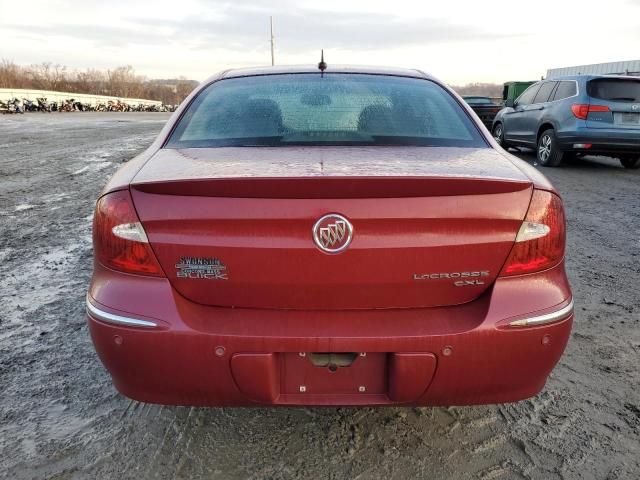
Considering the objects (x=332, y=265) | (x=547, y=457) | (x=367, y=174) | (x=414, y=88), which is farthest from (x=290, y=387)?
(x=414, y=88)

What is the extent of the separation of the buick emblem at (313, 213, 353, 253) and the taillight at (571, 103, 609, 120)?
896 centimetres

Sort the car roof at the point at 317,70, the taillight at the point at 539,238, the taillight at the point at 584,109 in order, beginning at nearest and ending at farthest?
the taillight at the point at 539,238 < the car roof at the point at 317,70 < the taillight at the point at 584,109

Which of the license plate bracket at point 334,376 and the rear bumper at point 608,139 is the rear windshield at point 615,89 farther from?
the license plate bracket at point 334,376

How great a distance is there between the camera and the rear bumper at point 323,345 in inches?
70.2

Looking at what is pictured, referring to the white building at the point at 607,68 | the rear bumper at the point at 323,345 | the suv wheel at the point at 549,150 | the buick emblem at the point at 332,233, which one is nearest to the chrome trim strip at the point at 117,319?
the rear bumper at the point at 323,345

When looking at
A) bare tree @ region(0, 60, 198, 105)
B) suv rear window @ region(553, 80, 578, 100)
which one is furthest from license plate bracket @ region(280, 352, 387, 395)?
bare tree @ region(0, 60, 198, 105)

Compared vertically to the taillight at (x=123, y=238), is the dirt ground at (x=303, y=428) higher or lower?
lower

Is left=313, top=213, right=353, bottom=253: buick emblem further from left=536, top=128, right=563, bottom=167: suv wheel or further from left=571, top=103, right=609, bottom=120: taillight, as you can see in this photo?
left=536, top=128, right=563, bottom=167: suv wheel

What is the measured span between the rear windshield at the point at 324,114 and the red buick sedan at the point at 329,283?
0.45 metres

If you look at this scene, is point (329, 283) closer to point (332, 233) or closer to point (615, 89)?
point (332, 233)

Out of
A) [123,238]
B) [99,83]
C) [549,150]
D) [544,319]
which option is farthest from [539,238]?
[99,83]

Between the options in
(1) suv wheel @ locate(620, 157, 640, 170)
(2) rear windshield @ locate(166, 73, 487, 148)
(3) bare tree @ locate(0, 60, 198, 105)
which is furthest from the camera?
(3) bare tree @ locate(0, 60, 198, 105)

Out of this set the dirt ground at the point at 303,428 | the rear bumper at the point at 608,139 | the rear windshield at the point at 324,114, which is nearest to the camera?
the dirt ground at the point at 303,428

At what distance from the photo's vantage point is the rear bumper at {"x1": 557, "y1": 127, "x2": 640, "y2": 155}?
905 cm
